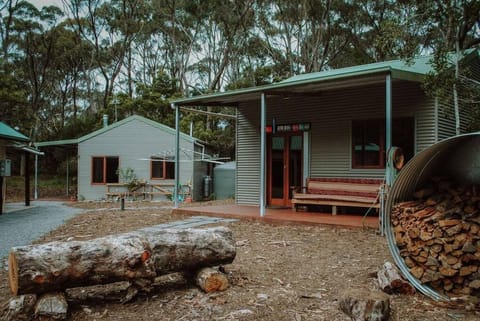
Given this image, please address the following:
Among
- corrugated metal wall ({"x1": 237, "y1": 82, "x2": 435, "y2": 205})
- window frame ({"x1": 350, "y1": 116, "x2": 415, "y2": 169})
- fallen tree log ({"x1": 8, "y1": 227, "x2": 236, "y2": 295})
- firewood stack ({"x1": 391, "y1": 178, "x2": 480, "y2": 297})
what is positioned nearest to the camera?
fallen tree log ({"x1": 8, "y1": 227, "x2": 236, "y2": 295})

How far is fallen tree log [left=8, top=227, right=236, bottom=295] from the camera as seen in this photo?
3.29 m

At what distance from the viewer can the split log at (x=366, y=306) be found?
3.18m

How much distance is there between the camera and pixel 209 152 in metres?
19.0

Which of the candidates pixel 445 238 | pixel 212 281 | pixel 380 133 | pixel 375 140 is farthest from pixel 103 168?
pixel 445 238

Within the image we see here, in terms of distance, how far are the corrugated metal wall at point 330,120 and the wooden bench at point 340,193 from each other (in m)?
0.49

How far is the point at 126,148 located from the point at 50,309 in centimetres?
1393

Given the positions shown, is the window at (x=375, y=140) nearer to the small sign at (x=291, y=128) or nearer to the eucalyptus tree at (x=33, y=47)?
the small sign at (x=291, y=128)

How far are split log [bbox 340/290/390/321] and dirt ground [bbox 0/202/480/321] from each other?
0.09 m

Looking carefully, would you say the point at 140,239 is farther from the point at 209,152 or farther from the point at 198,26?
the point at 198,26

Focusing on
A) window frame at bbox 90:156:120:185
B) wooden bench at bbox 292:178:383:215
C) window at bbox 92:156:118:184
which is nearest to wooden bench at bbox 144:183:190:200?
window frame at bbox 90:156:120:185

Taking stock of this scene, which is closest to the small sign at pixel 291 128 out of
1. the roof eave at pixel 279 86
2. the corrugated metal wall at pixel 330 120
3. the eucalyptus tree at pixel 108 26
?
the corrugated metal wall at pixel 330 120

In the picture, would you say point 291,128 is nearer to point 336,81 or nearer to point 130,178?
point 336,81

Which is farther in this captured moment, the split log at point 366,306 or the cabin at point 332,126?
the cabin at point 332,126

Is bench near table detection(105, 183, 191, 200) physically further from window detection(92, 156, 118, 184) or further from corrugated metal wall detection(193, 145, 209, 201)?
corrugated metal wall detection(193, 145, 209, 201)
